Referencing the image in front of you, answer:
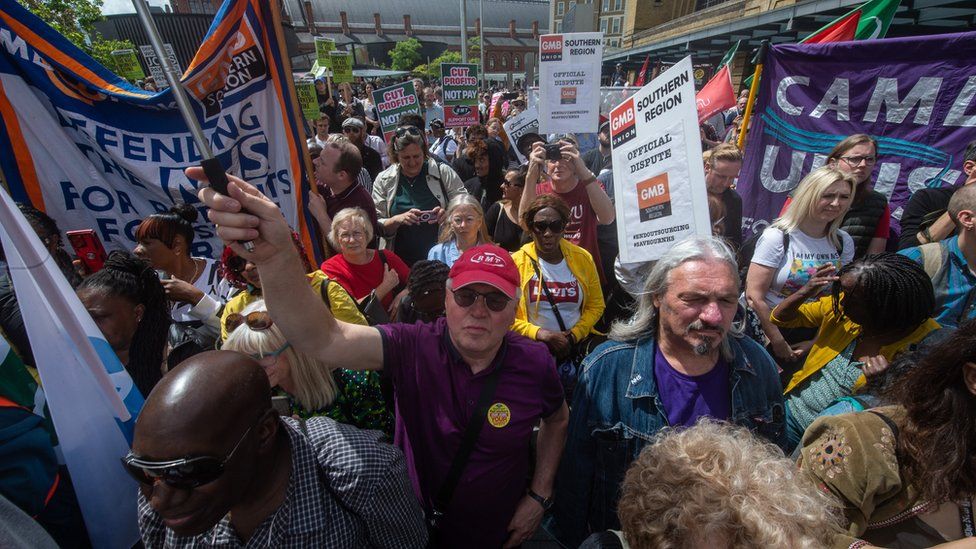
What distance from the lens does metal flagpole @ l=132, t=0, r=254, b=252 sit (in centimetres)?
95

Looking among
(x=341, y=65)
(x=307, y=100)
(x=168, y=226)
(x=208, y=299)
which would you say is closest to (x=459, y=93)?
(x=307, y=100)

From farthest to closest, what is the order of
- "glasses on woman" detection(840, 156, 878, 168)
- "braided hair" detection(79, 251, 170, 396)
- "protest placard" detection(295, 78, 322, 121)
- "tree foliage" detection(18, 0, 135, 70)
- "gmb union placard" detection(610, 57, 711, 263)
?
1. "tree foliage" detection(18, 0, 135, 70)
2. "protest placard" detection(295, 78, 322, 121)
3. "glasses on woman" detection(840, 156, 878, 168)
4. "braided hair" detection(79, 251, 170, 396)
5. "gmb union placard" detection(610, 57, 711, 263)

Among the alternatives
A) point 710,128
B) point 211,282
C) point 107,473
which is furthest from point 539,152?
point 710,128

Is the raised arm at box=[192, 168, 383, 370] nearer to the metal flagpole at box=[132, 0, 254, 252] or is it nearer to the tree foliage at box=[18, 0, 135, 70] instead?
the metal flagpole at box=[132, 0, 254, 252]

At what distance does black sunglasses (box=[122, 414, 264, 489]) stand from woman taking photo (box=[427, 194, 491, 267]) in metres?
2.40

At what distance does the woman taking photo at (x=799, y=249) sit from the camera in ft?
8.90

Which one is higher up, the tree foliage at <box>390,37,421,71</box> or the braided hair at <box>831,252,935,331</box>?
the tree foliage at <box>390,37,421,71</box>

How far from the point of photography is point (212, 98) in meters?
2.89

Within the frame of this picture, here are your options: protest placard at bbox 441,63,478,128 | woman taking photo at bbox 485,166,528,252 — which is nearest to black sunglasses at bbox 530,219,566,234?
woman taking photo at bbox 485,166,528,252

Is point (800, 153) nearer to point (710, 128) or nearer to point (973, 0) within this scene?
point (710, 128)

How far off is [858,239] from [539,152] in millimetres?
2350

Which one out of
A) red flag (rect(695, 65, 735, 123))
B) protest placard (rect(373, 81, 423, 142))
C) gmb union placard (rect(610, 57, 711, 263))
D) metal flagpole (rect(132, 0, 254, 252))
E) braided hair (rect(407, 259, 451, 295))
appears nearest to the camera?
metal flagpole (rect(132, 0, 254, 252))

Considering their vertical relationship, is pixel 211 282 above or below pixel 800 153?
below

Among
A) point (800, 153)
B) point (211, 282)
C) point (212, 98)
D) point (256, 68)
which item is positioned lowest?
point (211, 282)
